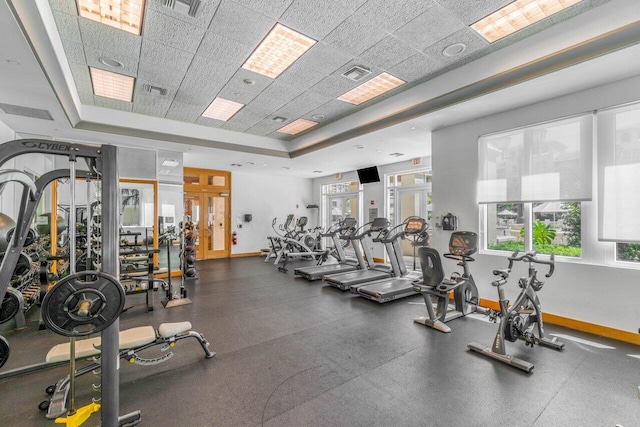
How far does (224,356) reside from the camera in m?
3.11

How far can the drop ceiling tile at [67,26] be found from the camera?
2971 millimetres

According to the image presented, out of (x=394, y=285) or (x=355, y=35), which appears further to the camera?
(x=394, y=285)

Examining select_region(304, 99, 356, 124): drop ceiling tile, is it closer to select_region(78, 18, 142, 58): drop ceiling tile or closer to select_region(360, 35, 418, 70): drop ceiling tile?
select_region(360, 35, 418, 70): drop ceiling tile

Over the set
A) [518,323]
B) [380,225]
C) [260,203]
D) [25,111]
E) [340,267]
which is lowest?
[340,267]

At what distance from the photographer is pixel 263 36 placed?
11.0ft

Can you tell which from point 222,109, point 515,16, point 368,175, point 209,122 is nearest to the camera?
point 515,16

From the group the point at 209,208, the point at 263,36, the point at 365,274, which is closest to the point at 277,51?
the point at 263,36

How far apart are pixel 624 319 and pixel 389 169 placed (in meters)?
Result: 6.18

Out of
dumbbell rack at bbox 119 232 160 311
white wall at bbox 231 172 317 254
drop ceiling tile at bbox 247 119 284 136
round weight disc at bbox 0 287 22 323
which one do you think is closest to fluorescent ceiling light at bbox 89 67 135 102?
drop ceiling tile at bbox 247 119 284 136

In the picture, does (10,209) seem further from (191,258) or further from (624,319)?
(624,319)

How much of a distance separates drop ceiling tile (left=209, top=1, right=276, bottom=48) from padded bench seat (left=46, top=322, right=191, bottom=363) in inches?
129

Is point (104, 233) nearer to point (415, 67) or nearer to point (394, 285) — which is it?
point (415, 67)

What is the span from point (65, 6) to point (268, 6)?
206cm

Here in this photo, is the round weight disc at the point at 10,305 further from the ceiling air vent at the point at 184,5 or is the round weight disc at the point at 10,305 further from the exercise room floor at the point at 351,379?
the ceiling air vent at the point at 184,5
